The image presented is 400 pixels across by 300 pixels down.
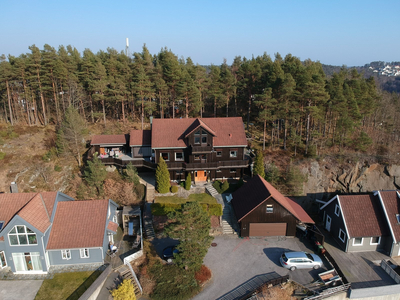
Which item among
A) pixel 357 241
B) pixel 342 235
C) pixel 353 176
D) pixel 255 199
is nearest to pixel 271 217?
pixel 255 199

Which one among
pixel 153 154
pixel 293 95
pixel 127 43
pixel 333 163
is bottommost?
pixel 333 163

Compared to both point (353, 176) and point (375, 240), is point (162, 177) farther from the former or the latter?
point (353, 176)

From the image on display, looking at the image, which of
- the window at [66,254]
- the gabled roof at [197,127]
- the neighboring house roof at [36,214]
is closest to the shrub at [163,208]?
the window at [66,254]

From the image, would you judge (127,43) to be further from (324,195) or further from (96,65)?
(324,195)

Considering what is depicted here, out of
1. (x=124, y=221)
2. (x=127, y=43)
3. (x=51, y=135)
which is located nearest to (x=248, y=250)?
(x=124, y=221)

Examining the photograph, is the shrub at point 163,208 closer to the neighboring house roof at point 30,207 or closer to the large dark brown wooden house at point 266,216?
the large dark brown wooden house at point 266,216

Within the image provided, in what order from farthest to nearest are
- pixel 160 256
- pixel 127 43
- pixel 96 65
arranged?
pixel 127 43, pixel 96 65, pixel 160 256
